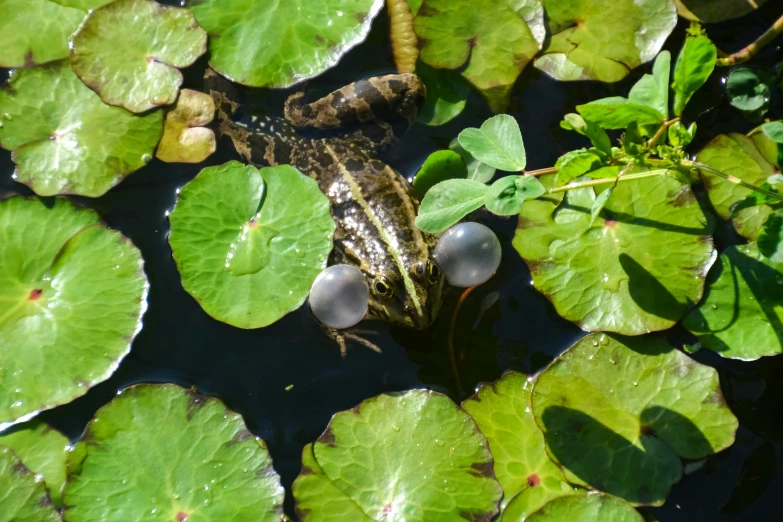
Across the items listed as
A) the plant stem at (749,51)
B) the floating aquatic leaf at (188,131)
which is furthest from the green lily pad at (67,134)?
the plant stem at (749,51)

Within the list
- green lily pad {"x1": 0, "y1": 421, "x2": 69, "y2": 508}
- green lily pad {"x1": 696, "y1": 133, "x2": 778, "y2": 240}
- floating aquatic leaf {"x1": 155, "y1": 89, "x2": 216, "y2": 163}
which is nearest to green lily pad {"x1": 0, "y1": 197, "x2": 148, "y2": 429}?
green lily pad {"x1": 0, "y1": 421, "x2": 69, "y2": 508}

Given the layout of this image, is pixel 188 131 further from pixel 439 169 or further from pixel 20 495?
pixel 20 495

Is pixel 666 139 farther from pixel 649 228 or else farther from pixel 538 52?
pixel 538 52

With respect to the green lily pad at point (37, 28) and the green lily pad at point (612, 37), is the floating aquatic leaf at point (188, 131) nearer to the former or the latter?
the green lily pad at point (37, 28)

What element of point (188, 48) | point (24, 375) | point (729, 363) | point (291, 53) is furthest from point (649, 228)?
point (24, 375)

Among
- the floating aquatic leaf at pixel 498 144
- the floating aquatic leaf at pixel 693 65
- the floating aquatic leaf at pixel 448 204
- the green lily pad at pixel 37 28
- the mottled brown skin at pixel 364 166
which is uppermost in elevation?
the floating aquatic leaf at pixel 693 65

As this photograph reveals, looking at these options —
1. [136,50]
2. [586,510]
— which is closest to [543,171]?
[586,510]

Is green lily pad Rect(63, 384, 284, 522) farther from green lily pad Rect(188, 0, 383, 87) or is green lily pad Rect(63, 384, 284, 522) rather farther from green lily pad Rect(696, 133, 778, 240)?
green lily pad Rect(696, 133, 778, 240)
